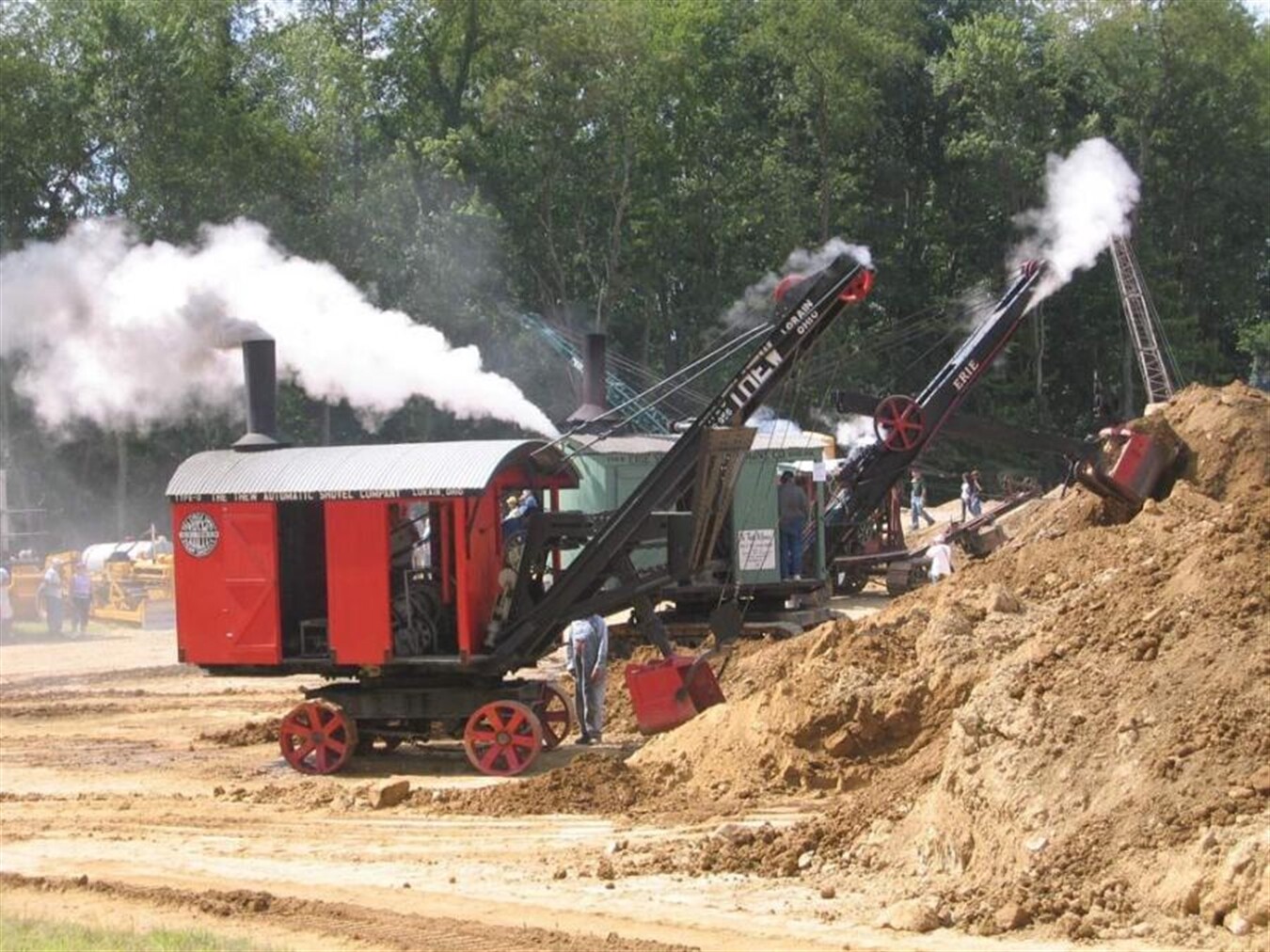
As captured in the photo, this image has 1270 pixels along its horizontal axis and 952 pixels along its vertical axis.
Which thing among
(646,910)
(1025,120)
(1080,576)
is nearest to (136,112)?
(1025,120)

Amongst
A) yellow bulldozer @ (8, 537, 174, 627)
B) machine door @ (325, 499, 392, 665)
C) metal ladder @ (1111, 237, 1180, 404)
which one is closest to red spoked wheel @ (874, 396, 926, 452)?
machine door @ (325, 499, 392, 665)

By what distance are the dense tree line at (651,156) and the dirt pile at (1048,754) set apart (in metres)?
30.3

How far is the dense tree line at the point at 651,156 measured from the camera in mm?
43531

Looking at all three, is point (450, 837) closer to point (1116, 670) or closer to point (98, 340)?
point (1116, 670)

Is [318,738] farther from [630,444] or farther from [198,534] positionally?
[630,444]

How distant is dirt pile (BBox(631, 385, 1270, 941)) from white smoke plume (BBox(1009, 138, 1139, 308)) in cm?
1578

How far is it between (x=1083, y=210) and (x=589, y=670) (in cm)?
1836

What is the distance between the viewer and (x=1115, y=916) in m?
10.0

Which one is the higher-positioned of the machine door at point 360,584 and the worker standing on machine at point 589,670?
the machine door at point 360,584

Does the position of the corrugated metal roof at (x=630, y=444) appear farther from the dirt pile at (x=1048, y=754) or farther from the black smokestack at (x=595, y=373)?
the dirt pile at (x=1048, y=754)

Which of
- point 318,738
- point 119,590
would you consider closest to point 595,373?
point 318,738

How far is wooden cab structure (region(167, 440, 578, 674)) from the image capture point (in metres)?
16.8

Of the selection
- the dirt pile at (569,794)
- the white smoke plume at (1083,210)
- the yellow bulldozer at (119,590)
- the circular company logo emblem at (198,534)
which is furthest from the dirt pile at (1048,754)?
the yellow bulldozer at (119,590)

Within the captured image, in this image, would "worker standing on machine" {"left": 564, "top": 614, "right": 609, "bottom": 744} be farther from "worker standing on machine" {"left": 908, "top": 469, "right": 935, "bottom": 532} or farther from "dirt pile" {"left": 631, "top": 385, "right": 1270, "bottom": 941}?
"worker standing on machine" {"left": 908, "top": 469, "right": 935, "bottom": 532}
